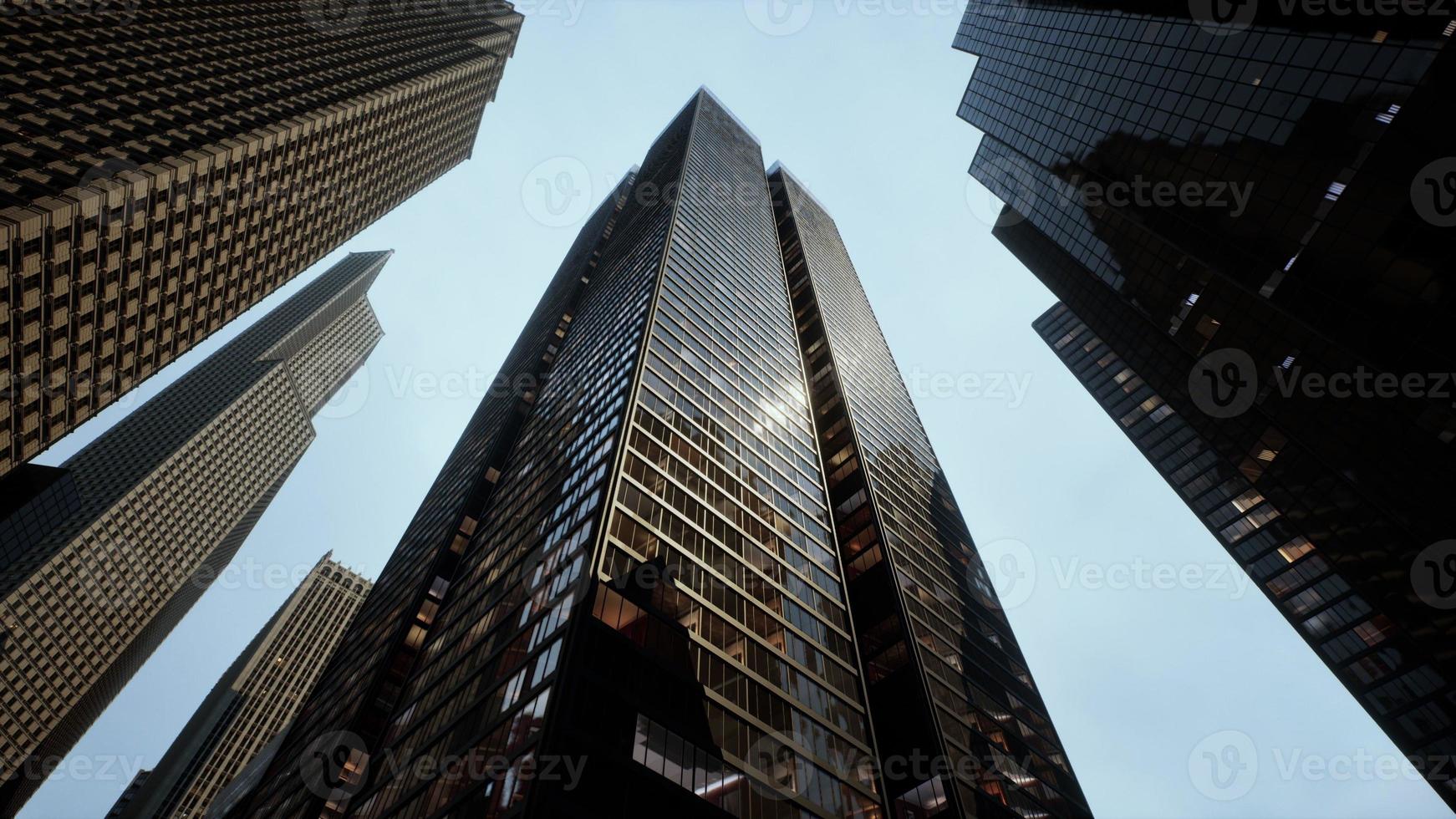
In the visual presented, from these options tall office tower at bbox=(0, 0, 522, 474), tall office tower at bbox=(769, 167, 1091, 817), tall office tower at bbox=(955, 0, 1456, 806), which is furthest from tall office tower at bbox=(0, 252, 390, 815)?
tall office tower at bbox=(955, 0, 1456, 806)

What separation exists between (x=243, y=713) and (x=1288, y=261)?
209 meters

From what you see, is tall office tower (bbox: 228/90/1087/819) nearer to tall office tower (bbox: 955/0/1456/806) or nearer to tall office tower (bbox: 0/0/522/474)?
tall office tower (bbox: 0/0/522/474)

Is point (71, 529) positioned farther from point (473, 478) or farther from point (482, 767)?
point (482, 767)

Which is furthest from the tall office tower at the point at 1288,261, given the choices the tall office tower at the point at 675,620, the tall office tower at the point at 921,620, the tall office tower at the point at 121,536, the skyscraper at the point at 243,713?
the skyscraper at the point at 243,713

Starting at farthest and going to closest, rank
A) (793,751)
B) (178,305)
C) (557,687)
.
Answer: (178,305) → (793,751) → (557,687)

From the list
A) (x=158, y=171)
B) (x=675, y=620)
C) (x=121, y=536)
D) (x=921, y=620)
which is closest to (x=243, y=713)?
(x=121, y=536)

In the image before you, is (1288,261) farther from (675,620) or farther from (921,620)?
(675,620)

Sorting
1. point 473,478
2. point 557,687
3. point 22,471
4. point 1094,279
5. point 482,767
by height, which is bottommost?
point 482,767

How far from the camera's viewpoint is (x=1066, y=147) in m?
72.0

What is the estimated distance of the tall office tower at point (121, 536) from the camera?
372 ft

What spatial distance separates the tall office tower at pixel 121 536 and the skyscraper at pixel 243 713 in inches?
793

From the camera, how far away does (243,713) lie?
172125mm

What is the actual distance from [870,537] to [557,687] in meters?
40.7

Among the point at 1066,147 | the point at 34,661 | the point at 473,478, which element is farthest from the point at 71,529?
the point at 1066,147
